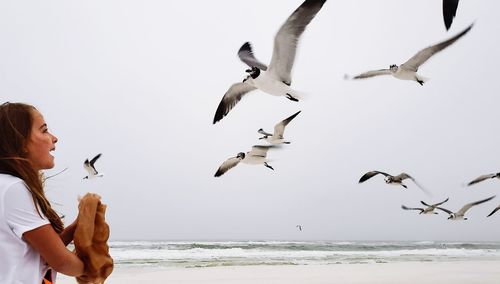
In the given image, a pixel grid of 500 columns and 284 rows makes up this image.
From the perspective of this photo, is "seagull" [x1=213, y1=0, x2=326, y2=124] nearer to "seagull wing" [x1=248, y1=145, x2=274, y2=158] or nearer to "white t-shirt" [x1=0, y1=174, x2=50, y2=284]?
"seagull wing" [x1=248, y1=145, x2=274, y2=158]

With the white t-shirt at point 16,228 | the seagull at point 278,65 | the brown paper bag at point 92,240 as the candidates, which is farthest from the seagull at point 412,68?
the white t-shirt at point 16,228

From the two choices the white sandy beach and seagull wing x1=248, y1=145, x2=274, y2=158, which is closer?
the white sandy beach

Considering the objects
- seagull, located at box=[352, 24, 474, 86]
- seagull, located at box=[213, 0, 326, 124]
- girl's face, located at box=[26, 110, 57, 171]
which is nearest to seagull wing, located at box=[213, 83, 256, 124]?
seagull, located at box=[213, 0, 326, 124]

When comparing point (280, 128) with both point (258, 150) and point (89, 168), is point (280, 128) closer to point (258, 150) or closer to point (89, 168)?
point (258, 150)

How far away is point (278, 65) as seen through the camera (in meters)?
6.74

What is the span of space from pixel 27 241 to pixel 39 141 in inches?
10.4

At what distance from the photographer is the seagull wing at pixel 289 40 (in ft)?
17.7

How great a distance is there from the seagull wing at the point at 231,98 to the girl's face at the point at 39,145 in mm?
6630

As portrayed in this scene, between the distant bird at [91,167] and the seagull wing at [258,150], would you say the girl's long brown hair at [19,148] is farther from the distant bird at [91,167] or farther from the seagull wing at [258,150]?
the distant bird at [91,167]

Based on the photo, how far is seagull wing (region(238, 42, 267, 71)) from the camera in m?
8.23

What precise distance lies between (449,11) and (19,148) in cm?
361

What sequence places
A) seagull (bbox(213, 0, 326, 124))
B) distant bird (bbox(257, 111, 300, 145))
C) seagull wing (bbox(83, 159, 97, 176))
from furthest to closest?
seagull wing (bbox(83, 159, 97, 176)) < distant bird (bbox(257, 111, 300, 145)) < seagull (bbox(213, 0, 326, 124))

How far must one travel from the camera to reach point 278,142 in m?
10.9

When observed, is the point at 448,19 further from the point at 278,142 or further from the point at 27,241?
the point at 278,142
